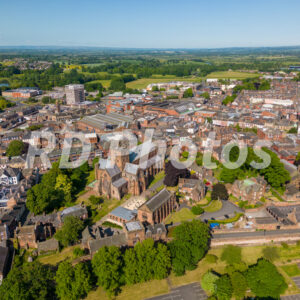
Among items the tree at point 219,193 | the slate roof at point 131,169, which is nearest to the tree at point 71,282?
the slate roof at point 131,169

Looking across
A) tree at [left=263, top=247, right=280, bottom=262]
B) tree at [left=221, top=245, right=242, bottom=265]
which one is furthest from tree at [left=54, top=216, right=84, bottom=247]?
tree at [left=263, top=247, right=280, bottom=262]

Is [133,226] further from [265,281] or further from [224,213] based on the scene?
[265,281]

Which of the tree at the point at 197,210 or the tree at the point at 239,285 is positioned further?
the tree at the point at 197,210

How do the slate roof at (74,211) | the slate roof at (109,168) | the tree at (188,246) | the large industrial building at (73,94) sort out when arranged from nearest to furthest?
the tree at (188,246) < the slate roof at (74,211) < the slate roof at (109,168) < the large industrial building at (73,94)

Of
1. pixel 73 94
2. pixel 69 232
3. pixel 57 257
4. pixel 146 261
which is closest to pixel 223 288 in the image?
pixel 146 261

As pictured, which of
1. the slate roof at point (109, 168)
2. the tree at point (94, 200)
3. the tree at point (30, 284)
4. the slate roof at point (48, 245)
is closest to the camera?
the tree at point (30, 284)

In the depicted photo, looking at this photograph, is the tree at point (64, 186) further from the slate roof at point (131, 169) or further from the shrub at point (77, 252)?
the shrub at point (77, 252)
